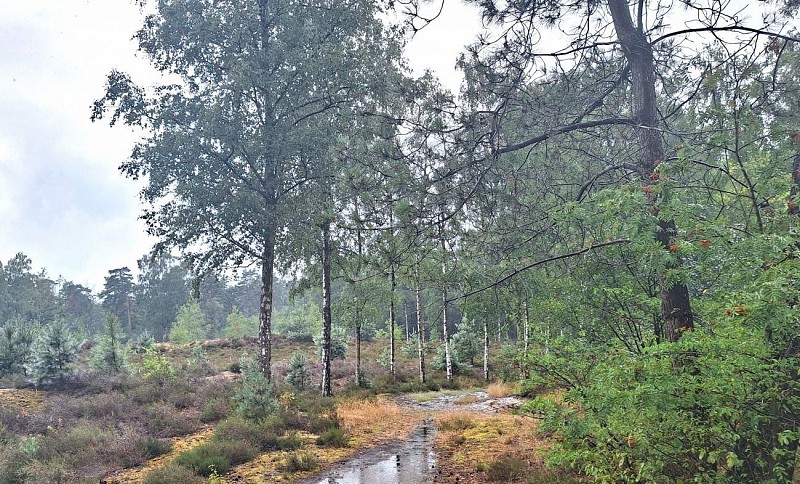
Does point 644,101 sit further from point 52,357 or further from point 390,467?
point 52,357

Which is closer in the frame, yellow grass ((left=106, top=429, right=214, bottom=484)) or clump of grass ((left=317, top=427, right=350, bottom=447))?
yellow grass ((left=106, top=429, right=214, bottom=484))

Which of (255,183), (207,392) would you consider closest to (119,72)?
(255,183)

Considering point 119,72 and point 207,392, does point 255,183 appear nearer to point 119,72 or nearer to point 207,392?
point 119,72

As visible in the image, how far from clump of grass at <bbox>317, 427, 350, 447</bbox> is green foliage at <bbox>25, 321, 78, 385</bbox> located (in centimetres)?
1039

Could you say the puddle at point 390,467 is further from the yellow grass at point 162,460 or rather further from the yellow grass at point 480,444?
the yellow grass at point 162,460

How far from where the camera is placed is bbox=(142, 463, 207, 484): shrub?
641 centimetres

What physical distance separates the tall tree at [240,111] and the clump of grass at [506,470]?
8.62 m

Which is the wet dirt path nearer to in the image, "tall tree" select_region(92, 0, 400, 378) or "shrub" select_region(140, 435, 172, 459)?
"shrub" select_region(140, 435, 172, 459)

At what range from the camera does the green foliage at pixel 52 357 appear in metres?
14.2

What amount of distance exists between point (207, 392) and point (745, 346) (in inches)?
567

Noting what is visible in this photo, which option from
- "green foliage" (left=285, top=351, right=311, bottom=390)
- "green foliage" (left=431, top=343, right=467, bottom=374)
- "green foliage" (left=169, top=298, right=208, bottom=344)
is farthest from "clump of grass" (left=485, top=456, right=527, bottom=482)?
"green foliage" (left=169, top=298, right=208, bottom=344)

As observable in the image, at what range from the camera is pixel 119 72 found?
13.6m

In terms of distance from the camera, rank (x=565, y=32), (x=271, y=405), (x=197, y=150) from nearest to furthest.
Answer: (x=565, y=32)
(x=271, y=405)
(x=197, y=150)

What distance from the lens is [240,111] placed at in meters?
13.9
